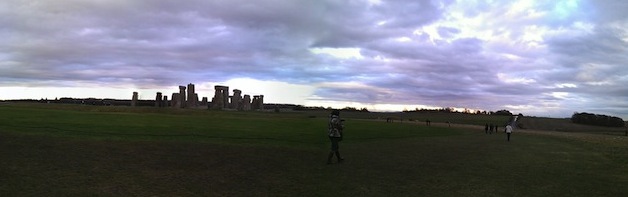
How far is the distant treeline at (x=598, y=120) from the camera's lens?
118 meters

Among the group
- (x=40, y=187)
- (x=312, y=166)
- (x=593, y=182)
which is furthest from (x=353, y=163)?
(x=40, y=187)

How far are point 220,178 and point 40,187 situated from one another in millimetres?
4469

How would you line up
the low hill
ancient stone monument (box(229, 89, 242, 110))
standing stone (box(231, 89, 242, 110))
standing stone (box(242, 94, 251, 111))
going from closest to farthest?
the low hill
standing stone (box(242, 94, 251, 111))
ancient stone monument (box(229, 89, 242, 110))
standing stone (box(231, 89, 242, 110))

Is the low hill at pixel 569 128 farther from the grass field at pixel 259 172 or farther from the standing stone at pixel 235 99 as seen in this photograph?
the grass field at pixel 259 172

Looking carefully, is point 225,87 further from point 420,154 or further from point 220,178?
point 220,178

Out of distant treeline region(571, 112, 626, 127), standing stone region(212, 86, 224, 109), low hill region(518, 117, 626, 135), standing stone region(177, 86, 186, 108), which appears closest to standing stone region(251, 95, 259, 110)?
standing stone region(212, 86, 224, 109)

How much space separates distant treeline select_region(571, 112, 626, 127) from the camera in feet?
386

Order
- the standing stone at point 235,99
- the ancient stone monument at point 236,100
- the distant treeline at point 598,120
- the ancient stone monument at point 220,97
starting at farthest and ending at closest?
1. the distant treeline at point 598,120
2. the standing stone at point 235,99
3. the ancient stone monument at point 236,100
4. the ancient stone monument at point 220,97

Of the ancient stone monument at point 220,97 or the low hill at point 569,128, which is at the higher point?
the ancient stone monument at point 220,97

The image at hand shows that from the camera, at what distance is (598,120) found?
11850 cm

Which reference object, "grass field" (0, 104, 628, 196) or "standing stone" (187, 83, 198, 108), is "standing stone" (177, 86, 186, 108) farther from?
"grass field" (0, 104, 628, 196)

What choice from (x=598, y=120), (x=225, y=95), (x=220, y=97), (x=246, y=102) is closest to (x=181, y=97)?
(x=220, y=97)

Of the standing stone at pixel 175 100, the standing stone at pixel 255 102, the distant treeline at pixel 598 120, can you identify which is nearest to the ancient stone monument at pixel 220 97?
the standing stone at pixel 175 100

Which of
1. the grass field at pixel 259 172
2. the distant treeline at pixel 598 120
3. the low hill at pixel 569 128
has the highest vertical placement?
the distant treeline at pixel 598 120
